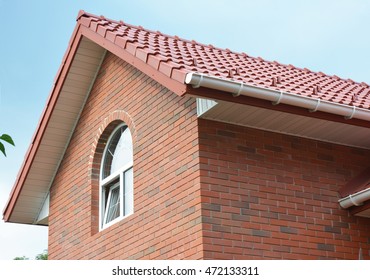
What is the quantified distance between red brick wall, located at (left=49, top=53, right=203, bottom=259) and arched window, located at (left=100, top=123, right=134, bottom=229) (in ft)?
0.42

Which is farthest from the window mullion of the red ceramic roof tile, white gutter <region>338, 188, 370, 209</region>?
white gutter <region>338, 188, 370, 209</region>

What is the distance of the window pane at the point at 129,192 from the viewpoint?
Answer: 10.1m

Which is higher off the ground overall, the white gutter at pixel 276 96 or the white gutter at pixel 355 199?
the white gutter at pixel 276 96

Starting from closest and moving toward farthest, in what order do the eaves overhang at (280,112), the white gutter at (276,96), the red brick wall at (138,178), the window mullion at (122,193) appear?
the white gutter at (276,96) → the eaves overhang at (280,112) → the red brick wall at (138,178) → the window mullion at (122,193)

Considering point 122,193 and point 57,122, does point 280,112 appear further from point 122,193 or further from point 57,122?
point 57,122

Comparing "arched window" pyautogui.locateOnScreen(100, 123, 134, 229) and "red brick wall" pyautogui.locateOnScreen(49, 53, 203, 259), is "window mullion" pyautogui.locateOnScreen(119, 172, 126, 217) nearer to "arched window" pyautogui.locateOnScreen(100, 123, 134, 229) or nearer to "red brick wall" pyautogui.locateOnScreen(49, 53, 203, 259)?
"arched window" pyautogui.locateOnScreen(100, 123, 134, 229)

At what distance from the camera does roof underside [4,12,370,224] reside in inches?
336

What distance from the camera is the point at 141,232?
937cm

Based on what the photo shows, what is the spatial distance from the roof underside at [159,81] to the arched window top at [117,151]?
1140 millimetres

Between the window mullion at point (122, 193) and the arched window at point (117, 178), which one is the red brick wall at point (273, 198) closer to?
the arched window at point (117, 178)

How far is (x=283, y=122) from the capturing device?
8906mm

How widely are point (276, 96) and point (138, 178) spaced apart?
8.90ft

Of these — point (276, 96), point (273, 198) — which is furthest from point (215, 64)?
point (273, 198)

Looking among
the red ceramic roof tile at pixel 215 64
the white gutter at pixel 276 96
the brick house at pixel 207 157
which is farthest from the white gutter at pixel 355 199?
the red ceramic roof tile at pixel 215 64
